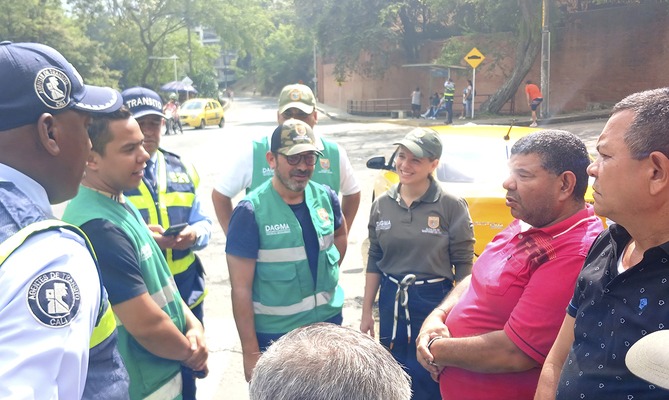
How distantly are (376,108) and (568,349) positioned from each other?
117 feet

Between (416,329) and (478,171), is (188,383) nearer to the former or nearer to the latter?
(416,329)

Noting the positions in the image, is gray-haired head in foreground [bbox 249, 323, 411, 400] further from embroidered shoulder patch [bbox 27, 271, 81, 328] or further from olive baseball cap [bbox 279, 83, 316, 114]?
olive baseball cap [bbox 279, 83, 316, 114]

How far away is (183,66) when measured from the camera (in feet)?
187

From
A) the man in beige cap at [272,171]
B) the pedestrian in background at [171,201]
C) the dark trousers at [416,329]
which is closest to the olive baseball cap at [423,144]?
the man in beige cap at [272,171]

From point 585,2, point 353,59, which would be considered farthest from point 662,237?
point 353,59

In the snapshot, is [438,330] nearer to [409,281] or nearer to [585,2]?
[409,281]

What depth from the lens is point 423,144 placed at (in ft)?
12.1

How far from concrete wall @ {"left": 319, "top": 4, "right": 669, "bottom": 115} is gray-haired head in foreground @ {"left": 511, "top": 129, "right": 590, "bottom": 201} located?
1035 inches

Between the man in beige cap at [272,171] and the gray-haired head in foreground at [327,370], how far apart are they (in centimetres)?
269

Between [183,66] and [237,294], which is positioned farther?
[183,66]

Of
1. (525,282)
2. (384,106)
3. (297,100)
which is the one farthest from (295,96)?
(384,106)

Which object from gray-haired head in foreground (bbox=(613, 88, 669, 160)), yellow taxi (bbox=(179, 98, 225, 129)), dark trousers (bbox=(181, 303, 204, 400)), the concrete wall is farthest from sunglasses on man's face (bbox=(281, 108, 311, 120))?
yellow taxi (bbox=(179, 98, 225, 129))

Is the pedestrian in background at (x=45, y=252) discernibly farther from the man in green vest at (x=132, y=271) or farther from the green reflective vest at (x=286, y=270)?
the green reflective vest at (x=286, y=270)

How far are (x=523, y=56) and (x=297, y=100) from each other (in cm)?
2534
